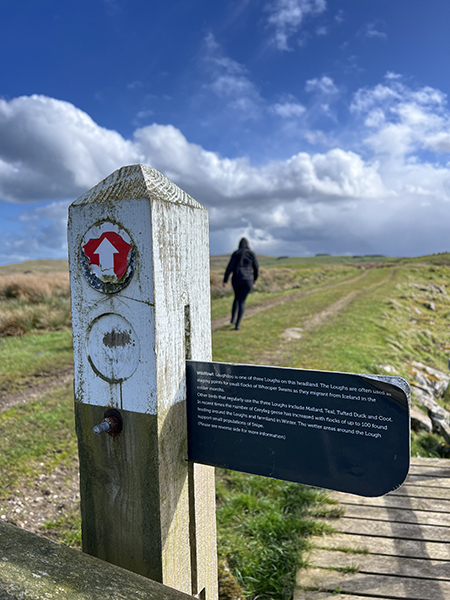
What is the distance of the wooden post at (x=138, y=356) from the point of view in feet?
4.45

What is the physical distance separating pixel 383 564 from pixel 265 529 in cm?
77

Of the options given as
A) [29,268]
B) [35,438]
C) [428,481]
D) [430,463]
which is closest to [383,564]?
[428,481]

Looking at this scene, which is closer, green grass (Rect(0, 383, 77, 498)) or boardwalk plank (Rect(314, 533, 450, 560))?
boardwalk plank (Rect(314, 533, 450, 560))

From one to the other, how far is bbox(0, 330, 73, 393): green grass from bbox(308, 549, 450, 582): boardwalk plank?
499 cm

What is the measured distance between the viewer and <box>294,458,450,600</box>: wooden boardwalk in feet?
7.37

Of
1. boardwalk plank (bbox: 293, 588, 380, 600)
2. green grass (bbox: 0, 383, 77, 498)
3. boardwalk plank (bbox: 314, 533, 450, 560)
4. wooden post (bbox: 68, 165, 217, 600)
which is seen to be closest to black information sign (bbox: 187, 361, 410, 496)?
wooden post (bbox: 68, 165, 217, 600)

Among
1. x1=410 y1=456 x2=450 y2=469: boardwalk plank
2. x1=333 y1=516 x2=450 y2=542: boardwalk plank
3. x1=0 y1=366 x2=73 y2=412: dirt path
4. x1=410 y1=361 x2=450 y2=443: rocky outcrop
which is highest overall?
x1=0 y1=366 x2=73 y2=412: dirt path

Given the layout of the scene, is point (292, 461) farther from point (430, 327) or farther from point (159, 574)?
point (430, 327)

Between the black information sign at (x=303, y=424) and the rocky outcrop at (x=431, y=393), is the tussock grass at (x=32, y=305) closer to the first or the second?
the rocky outcrop at (x=431, y=393)

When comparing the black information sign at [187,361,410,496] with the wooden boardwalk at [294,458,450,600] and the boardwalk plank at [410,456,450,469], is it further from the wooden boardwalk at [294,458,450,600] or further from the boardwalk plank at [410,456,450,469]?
the boardwalk plank at [410,456,450,469]

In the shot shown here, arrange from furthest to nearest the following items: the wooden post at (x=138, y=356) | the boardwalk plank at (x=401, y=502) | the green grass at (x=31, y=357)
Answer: the green grass at (x=31, y=357)
the boardwalk plank at (x=401, y=502)
the wooden post at (x=138, y=356)

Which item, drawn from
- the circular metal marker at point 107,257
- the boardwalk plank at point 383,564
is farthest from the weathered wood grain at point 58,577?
the boardwalk plank at point 383,564

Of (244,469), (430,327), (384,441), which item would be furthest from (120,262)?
(430,327)

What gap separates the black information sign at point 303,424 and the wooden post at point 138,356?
0.11 m
